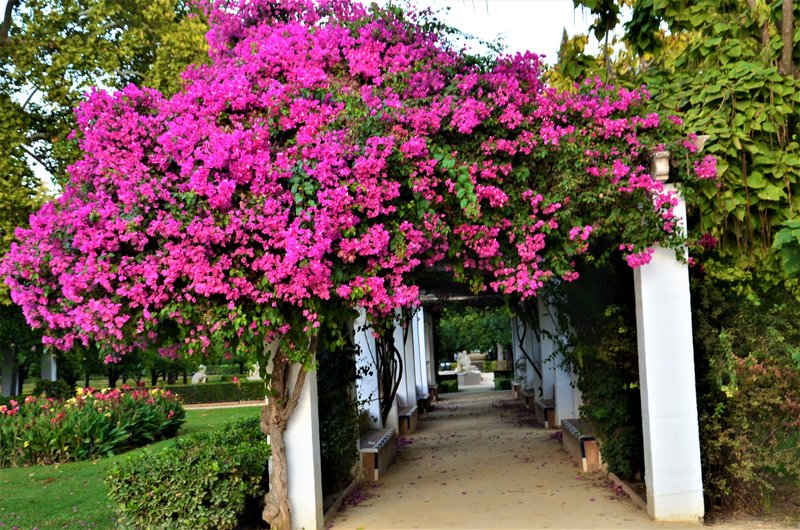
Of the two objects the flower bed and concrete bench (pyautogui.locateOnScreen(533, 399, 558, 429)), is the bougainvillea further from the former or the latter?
concrete bench (pyautogui.locateOnScreen(533, 399, 558, 429))

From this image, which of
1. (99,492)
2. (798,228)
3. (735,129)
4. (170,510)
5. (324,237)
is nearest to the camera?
(798,228)

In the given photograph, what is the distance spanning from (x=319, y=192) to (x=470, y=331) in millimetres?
30375

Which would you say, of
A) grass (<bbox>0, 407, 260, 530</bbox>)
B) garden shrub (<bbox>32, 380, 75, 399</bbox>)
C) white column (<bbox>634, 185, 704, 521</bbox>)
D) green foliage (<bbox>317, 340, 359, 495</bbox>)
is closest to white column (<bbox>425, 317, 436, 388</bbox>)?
garden shrub (<bbox>32, 380, 75, 399</bbox>)

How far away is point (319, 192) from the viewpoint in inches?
238

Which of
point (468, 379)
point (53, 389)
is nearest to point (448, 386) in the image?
point (468, 379)

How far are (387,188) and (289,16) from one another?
2.59 m

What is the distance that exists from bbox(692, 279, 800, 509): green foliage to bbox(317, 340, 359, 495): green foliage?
3.79 metres

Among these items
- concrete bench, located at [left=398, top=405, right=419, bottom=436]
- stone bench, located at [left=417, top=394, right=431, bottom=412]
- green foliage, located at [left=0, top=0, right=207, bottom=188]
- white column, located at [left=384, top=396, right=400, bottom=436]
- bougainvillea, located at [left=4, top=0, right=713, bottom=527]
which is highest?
green foliage, located at [left=0, top=0, right=207, bottom=188]

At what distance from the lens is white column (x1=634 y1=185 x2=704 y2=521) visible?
263 inches

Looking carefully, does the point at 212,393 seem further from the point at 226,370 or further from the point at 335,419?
the point at 335,419

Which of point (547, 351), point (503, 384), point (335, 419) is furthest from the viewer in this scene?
point (503, 384)

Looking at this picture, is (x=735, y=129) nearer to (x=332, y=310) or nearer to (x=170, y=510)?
(x=332, y=310)

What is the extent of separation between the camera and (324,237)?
6016mm

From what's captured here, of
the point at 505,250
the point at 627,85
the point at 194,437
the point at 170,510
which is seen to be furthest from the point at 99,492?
the point at 627,85
